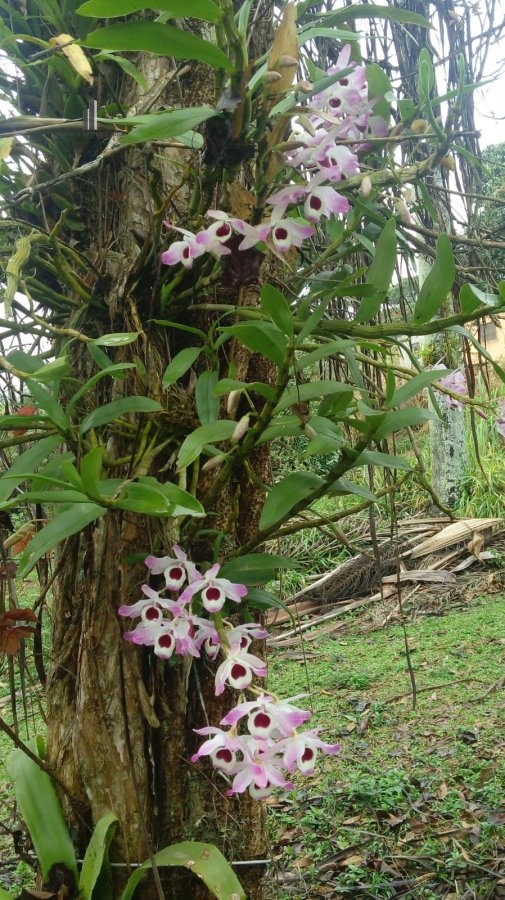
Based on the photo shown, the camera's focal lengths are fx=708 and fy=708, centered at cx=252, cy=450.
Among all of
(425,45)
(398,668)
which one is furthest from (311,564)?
(425,45)

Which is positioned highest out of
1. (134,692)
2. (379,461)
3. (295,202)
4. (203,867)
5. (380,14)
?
(380,14)

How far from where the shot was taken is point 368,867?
50.3 inches

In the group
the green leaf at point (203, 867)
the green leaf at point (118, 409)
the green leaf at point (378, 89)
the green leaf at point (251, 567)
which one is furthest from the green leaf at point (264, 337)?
the green leaf at point (203, 867)

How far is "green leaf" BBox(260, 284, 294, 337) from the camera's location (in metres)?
0.52

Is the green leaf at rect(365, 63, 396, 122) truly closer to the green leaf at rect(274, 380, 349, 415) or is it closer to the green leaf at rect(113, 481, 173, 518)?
the green leaf at rect(274, 380, 349, 415)

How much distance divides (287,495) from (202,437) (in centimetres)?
9

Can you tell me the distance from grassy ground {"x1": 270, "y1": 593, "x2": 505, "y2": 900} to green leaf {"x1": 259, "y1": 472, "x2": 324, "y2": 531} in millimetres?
428

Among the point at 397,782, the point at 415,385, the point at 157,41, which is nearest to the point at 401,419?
the point at 415,385

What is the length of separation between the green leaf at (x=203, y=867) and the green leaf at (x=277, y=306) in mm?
513

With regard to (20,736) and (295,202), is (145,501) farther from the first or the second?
(20,736)

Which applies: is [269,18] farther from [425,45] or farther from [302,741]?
[302,741]

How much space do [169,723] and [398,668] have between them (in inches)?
73.1

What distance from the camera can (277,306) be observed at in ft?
1.75

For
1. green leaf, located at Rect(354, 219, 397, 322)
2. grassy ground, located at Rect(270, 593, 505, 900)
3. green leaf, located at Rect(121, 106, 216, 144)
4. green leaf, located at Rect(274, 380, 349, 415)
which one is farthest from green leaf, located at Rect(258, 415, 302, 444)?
grassy ground, located at Rect(270, 593, 505, 900)
